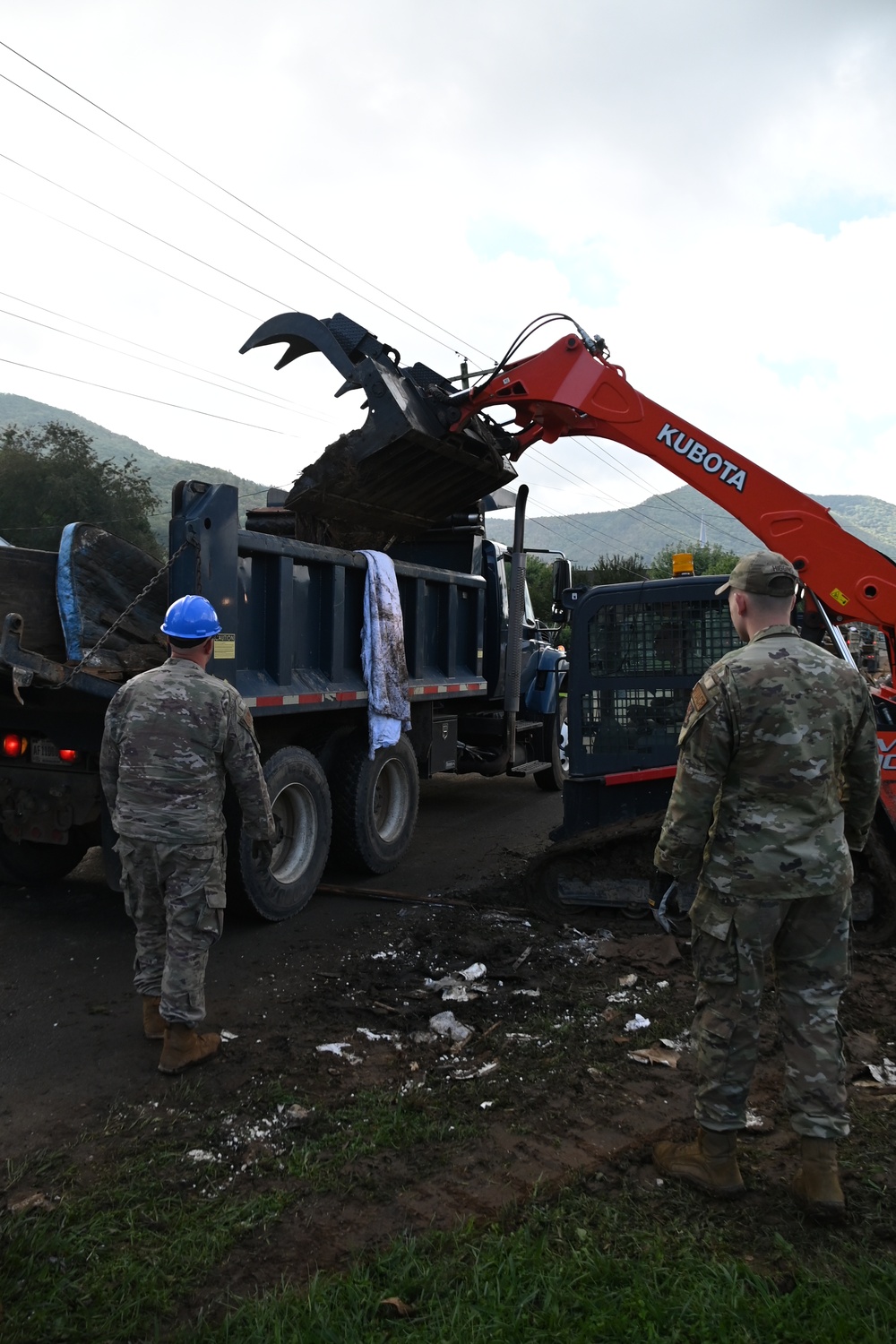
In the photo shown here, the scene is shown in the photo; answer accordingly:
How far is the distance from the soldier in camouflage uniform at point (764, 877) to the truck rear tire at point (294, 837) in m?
3.09

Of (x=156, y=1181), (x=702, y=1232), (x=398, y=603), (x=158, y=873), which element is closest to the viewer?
(x=702, y=1232)

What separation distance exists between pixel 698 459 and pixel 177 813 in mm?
3910

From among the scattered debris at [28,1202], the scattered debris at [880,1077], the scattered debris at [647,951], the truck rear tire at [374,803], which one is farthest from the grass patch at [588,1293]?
the truck rear tire at [374,803]

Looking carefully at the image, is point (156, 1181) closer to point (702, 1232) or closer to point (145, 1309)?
Result: point (145, 1309)

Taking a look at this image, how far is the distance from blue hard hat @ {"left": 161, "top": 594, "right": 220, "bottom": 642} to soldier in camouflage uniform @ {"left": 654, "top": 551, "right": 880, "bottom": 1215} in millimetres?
2079

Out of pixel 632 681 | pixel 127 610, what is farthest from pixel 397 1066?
pixel 632 681

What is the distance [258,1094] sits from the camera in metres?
3.58

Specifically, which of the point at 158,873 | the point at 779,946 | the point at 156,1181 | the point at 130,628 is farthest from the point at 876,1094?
the point at 130,628

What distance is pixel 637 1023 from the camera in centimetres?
431

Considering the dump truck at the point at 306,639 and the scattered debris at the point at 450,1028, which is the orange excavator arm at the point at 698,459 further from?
the scattered debris at the point at 450,1028

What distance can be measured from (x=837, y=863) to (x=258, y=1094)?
7.25 ft

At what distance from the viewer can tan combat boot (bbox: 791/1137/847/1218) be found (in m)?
2.80

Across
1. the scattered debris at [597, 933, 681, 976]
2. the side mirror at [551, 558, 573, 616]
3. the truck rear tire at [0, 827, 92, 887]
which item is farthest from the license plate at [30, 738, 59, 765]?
the side mirror at [551, 558, 573, 616]

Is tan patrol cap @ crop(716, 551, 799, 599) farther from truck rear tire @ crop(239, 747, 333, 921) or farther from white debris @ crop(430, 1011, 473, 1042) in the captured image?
truck rear tire @ crop(239, 747, 333, 921)
